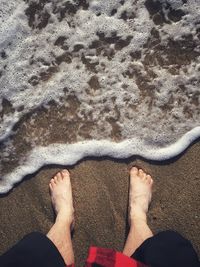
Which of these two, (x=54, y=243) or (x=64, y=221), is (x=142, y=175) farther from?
(x=54, y=243)

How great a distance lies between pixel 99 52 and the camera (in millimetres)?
2838

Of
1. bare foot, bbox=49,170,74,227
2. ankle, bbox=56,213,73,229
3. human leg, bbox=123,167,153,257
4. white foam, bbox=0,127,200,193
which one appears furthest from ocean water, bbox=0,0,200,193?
ankle, bbox=56,213,73,229

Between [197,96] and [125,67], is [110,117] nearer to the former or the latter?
[125,67]

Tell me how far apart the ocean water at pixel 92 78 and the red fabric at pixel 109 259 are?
0.72m

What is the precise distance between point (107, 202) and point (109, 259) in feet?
1.42

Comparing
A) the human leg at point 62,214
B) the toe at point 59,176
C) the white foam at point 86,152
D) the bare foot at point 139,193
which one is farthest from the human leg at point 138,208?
the toe at point 59,176

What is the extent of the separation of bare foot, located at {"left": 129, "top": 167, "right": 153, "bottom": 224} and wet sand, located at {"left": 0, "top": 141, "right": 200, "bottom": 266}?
4 centimetres

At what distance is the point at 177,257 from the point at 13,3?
2256 millimetres

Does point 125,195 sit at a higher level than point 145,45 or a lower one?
lower

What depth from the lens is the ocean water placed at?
2.79 meters

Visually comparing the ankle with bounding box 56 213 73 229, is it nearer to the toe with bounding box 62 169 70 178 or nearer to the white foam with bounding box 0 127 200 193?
the toe with bounding box 62 169 70 178

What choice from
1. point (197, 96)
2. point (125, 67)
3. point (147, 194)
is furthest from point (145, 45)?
point (147, 194)

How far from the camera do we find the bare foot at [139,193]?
2684 millimetres

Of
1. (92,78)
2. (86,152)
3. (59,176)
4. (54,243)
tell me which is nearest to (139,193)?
(86,152)
